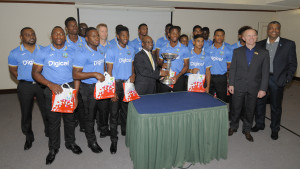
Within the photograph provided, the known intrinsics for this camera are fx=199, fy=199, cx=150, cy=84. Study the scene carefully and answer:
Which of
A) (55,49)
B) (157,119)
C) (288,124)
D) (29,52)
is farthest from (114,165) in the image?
(288,124)

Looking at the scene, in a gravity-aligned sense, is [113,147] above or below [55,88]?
below

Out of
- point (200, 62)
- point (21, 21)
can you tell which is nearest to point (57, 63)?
point (200, 62)

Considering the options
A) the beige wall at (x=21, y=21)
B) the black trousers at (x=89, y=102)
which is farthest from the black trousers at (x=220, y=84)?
the beige wall at (x=21, y=21)

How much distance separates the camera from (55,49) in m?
A: 2.55

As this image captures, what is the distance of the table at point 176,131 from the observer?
2.27 m

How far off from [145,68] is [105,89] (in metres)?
0.71

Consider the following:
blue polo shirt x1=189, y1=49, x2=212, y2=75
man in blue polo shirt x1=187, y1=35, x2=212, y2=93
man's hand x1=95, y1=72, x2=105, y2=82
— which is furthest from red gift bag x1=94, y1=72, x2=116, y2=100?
blue polo shirt x1=189, y1=49, x2=212, y2=75

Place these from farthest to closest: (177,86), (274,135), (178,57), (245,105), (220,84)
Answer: (220,84)
(177,86)
(178,57)
(274,135)
(245,105)

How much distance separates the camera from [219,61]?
12.3ft

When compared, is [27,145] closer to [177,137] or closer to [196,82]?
[177,137]

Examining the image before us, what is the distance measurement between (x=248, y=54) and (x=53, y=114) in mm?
3030

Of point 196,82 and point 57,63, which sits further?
point 196,82

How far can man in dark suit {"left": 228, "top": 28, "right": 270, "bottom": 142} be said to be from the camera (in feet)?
10.00

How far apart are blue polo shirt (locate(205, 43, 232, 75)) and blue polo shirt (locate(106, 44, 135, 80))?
163 centimetres
